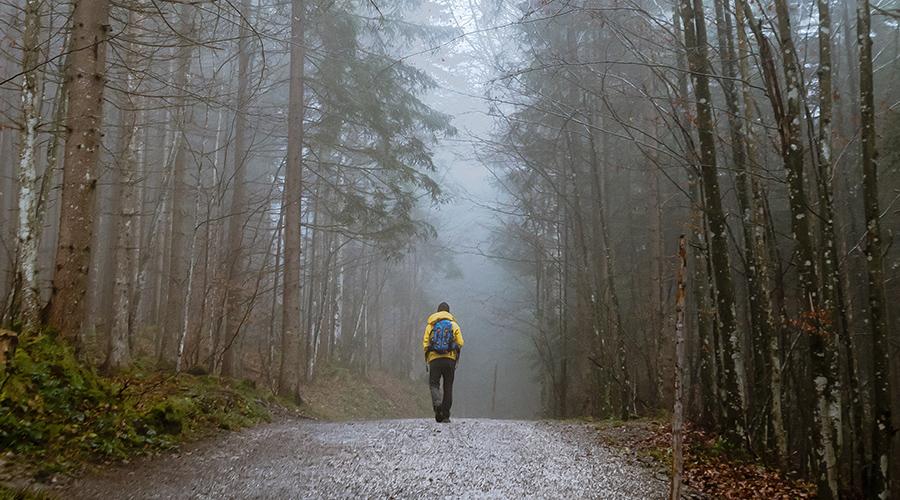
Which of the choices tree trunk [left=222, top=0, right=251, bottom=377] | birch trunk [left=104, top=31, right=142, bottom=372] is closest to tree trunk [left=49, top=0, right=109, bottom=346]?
birch trunk [left=104, top=31, right=142, bottom=372]

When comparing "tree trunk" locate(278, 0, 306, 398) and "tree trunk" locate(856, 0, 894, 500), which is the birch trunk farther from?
"tree trunk" locate(856, 0, 894, 500)

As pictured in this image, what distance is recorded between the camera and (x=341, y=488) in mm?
5422

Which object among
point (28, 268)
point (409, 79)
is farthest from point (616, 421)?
point (409, 79)

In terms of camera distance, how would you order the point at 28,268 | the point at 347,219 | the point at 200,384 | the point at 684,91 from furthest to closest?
1. the point at 347,219
2. the point at 200,384
3. the point at 684,91
4. the point at 28,268

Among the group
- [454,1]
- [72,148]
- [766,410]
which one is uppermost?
[454,1]

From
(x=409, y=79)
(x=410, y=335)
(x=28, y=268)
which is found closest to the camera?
(x=28, y=268)

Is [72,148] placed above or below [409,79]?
below

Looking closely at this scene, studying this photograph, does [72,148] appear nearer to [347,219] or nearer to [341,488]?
[341,488]

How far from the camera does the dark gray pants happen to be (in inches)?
402

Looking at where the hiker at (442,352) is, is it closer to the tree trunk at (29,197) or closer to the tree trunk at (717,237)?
the tree trunk at (717,237)

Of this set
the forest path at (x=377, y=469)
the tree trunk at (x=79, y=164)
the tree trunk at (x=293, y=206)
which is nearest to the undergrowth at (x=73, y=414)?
the forest path at (x=377, y=469)

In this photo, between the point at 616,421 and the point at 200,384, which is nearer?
the point at 200,384

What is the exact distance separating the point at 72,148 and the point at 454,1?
6.84 m

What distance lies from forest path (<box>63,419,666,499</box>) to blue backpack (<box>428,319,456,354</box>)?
74.5 inches
